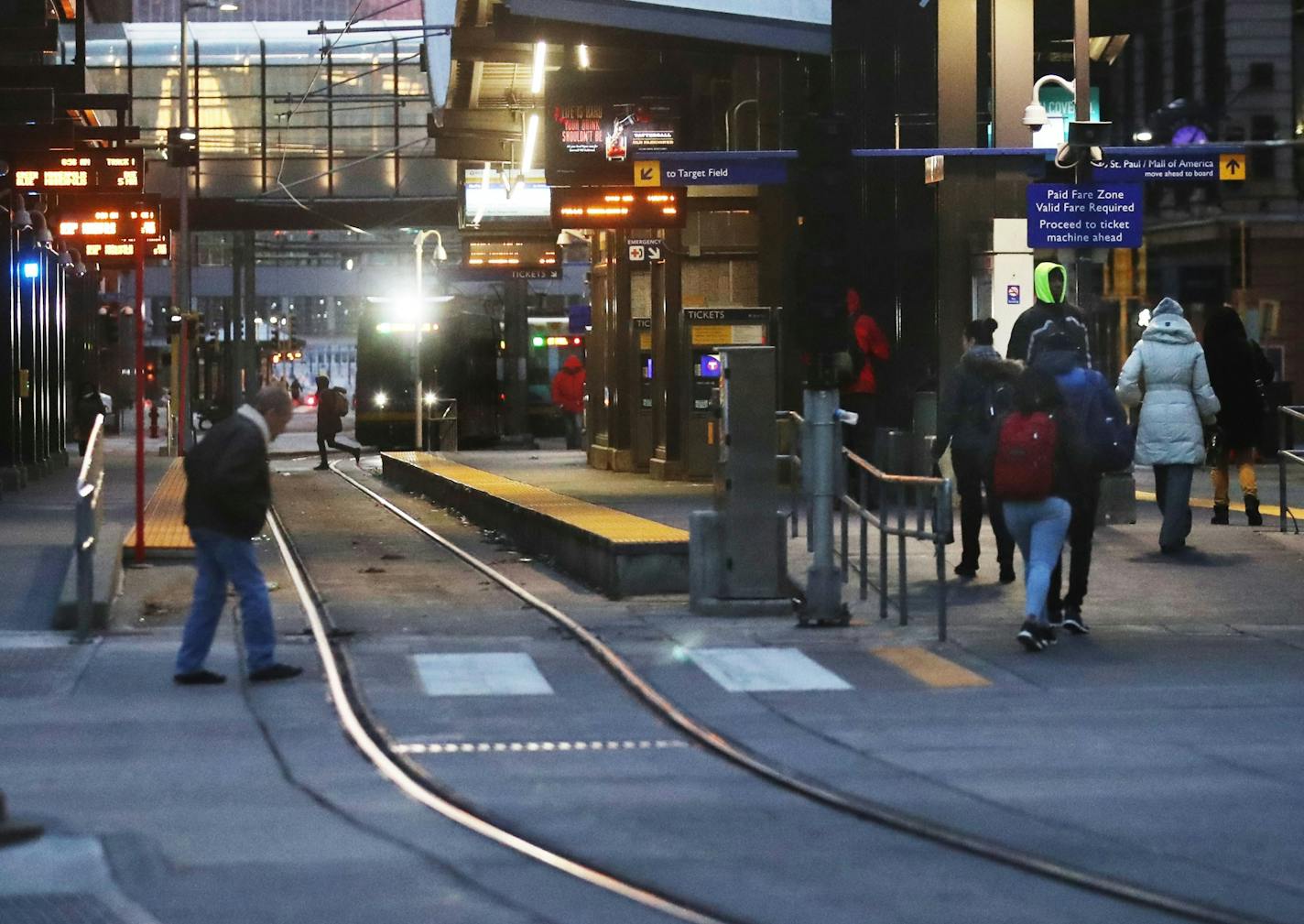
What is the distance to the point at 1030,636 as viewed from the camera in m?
12.6

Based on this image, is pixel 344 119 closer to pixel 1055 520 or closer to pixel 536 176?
pixel 536 176

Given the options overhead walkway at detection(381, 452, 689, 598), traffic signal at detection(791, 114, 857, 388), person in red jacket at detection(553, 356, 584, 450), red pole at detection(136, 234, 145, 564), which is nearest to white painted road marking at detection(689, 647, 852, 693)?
traffic signal at detection(791, 114, 857, 388)

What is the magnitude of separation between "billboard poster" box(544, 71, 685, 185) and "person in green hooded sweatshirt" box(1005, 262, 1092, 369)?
9.87 metres

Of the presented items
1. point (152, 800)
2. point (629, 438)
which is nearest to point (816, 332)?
point (152, 800)

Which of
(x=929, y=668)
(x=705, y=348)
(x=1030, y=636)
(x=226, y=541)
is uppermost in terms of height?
(x=705, y=348)

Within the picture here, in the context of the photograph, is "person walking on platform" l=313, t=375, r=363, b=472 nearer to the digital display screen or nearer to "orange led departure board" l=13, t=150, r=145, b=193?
"orange led departure board" l=13, t=150, r=145, b=193

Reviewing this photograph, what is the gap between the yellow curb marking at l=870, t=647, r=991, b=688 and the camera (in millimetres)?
11625

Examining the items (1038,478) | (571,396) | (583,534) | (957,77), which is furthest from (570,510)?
(571,396)

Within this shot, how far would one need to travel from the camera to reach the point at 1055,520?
12688mm

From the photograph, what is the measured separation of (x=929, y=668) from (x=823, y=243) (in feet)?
8.87

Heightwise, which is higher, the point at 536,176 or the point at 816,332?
the point at 536,176

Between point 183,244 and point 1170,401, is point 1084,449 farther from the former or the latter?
point 183,244

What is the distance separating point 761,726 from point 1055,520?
Result: 3.14 metres

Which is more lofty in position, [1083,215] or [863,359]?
[1083,215]
